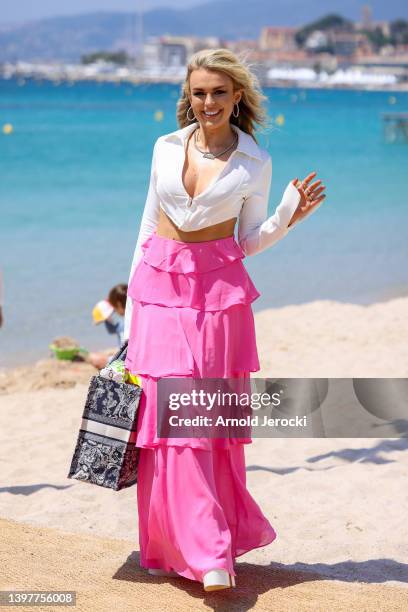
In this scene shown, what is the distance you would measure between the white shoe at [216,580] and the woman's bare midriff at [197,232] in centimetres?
120

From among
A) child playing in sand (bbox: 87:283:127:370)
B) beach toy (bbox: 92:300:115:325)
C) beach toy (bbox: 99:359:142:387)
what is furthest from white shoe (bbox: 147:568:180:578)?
beach toy (bbox: 92:300:115:325)

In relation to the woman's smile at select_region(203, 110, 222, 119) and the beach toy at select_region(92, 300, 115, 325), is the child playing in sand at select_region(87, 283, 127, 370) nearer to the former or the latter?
the beach toy at select_region(92, 300, 115, 325)

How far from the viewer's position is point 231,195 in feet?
12.3

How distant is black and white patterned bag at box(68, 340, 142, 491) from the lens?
376 centimetres

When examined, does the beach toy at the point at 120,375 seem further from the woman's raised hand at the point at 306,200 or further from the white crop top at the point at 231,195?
the woman's raised hand at the point at 306,200

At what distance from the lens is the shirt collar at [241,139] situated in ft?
12.5

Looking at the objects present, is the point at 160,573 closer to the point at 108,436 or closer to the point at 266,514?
the point at 108,436

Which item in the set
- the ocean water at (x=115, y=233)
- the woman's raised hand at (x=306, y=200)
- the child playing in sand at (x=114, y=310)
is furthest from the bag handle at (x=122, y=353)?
the child playing in sand at (x=114, y=310)

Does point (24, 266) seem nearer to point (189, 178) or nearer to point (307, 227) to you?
point (307, 227)

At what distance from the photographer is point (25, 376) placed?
28.2 feet

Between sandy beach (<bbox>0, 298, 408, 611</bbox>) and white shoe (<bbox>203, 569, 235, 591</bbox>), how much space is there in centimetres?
12

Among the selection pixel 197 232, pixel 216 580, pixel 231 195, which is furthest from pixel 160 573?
pixel 231 195

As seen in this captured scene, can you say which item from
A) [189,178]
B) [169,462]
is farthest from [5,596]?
[189,178]

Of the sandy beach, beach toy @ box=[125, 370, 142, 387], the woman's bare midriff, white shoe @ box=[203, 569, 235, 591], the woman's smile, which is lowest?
the sandy beach
